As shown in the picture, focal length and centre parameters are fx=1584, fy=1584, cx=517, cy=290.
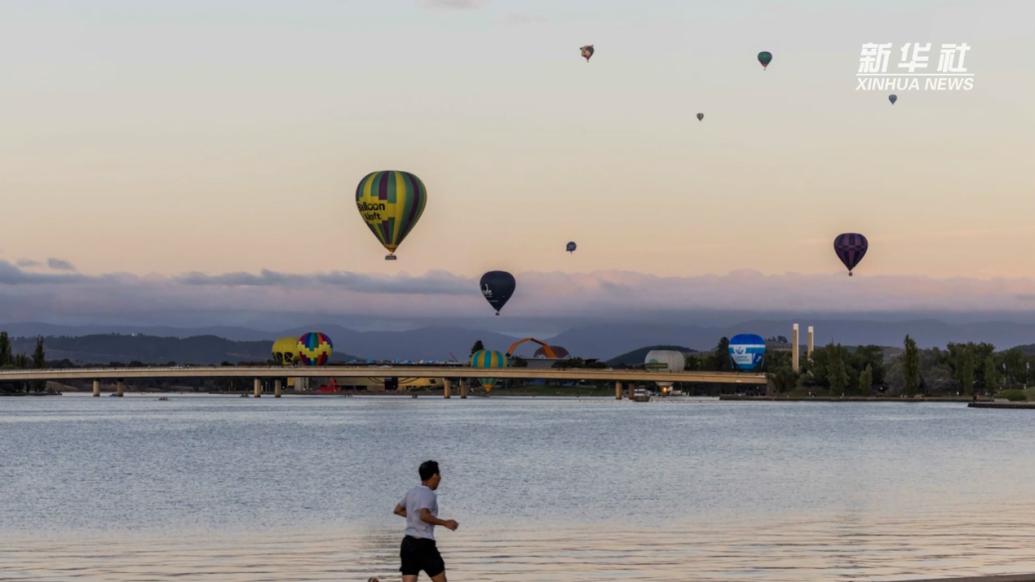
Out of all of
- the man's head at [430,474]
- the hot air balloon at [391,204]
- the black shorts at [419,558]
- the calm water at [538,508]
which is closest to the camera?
the man's head at [430,474]

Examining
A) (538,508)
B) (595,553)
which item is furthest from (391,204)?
(595,553)

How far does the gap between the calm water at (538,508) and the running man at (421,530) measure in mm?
10250

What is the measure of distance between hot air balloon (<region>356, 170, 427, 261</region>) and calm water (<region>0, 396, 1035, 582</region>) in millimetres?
41428

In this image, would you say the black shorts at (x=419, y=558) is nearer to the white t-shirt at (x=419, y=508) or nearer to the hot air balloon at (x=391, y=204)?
the white t-shirt at (x=419, y=508)

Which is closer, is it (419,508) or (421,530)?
(419,508)

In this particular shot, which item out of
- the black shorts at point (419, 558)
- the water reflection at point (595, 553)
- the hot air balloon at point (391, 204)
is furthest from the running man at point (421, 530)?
the hot air balloon at point (391, 204)

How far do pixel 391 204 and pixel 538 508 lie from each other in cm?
10608

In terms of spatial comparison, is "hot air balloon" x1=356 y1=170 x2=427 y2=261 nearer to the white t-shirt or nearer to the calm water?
the calm water

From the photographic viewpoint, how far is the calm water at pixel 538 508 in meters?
36.1

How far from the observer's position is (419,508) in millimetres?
22750

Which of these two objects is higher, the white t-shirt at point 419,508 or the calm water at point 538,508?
the white t-shirt at point 419,508

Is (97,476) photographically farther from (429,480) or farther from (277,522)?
(429,480)

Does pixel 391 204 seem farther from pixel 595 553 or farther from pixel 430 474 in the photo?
pixel 430 474

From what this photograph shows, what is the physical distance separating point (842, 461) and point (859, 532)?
154 ft
